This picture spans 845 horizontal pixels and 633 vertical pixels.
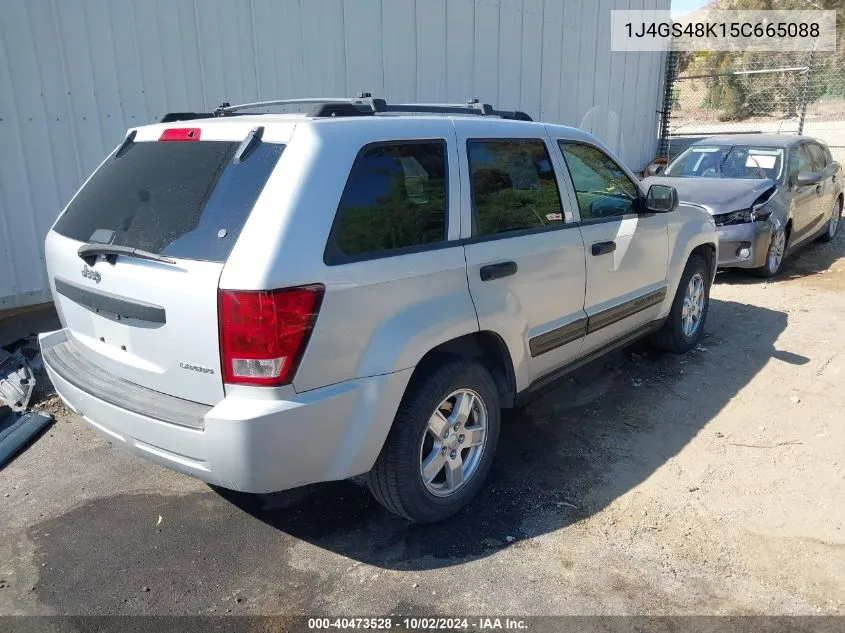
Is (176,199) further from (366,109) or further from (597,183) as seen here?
(597,183)

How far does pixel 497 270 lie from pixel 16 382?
3.65 m

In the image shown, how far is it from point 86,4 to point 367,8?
3.07 m

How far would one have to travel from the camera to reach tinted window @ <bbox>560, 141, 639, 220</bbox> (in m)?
4.02

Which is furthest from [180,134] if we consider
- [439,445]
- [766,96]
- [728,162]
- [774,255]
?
[766,96]

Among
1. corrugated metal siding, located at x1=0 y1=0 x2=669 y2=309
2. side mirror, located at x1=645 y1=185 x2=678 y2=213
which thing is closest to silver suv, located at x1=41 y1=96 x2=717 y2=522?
side mirror, located at x1=645 y1=185 x2=678 y2=213

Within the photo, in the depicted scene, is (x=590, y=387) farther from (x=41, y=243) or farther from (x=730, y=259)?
(x=41, y=243)

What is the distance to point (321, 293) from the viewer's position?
253 cm

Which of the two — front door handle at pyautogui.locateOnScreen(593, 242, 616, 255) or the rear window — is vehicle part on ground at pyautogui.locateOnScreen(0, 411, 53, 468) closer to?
the rear window

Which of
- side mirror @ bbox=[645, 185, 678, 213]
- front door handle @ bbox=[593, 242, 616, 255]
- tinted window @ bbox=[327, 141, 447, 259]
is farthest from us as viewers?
side mirror @ bbox=[645, 185, 678, 213]

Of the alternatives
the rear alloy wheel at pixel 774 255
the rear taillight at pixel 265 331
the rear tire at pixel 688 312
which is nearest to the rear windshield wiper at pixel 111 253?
the rear taillight at pixel 265 331

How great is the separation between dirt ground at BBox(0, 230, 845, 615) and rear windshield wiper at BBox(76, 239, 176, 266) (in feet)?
4.54

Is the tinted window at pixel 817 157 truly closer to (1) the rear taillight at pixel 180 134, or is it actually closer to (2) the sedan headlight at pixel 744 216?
(2) the sedan headlight at pixel 744 216

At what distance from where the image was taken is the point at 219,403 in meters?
2.58

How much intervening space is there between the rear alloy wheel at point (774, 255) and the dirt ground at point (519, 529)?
3407mm
